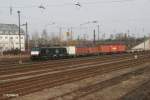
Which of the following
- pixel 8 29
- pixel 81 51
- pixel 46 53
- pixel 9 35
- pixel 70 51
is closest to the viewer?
pixel 46 53

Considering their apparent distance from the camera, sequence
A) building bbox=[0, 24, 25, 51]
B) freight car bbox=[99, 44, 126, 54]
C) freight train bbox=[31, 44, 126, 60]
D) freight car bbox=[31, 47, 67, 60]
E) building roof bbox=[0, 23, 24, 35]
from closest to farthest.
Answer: freight car bbox=[31, 47, 67, 60], freight train bbox=[31, 44, 126, 60], freight car bbox=[99, 44, 126, 54], building bbox=[0, 24, 25, 51], building roof bbox=[0, 23, 24, 35]

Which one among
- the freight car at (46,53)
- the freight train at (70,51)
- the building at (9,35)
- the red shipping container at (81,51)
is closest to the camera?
the freight car at (46,53)

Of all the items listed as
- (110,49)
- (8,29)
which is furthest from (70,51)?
(8,29)

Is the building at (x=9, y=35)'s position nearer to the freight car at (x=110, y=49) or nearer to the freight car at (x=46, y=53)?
the freight car at (x=110, y=49)

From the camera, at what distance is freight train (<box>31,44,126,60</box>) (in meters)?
49.5

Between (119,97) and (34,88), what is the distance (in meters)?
5.29

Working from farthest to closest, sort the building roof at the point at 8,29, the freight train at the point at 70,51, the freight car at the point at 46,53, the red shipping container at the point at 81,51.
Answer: the building roof at the point at 8,29, the red shipping container at the point at 81,51, the freight train at the point at 70,51, the freight car at the point at 46,53

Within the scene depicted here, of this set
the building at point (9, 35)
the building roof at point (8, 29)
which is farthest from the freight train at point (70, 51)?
the building roof at point (8, 29)

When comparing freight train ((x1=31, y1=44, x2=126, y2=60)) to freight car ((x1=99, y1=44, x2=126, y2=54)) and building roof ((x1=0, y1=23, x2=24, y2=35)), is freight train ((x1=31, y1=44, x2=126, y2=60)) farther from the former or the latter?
building roof ((x1=0, y1=23, x2=24, y2=35))

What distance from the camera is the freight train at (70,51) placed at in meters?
49.5

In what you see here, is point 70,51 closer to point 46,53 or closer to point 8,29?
point 46,53

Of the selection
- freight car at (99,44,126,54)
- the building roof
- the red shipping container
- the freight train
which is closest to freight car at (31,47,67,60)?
the freight train

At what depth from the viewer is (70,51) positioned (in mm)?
60125

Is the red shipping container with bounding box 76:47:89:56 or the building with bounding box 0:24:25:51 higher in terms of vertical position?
the building with bounding box 0:24:25:51
